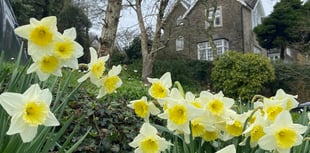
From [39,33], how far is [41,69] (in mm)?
112

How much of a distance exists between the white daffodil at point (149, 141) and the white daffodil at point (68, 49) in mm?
293

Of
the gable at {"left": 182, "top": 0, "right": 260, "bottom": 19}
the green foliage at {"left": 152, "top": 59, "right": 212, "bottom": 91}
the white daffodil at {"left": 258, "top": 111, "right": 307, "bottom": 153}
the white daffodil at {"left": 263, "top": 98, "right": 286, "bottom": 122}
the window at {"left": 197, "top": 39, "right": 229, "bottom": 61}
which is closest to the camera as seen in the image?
the white daffodil at {"left": 258, "top": 111, "right": 307, "bottom": 153}

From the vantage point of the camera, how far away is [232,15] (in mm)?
25391

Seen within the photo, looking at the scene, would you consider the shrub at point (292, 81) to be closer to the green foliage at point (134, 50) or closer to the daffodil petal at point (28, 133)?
the green foliage at point (134, 50)

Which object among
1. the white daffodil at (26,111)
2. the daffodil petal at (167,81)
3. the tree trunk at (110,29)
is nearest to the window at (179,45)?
the tree trunk at (110,29)

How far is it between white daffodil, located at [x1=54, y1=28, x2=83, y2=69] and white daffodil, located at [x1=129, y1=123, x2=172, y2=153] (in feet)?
0.96

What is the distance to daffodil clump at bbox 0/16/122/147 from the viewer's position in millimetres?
962

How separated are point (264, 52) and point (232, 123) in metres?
28.1

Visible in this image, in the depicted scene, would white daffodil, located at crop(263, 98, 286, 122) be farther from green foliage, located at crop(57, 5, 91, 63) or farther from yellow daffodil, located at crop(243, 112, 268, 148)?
green foliage, located at crop(57, 5, 91, 63)

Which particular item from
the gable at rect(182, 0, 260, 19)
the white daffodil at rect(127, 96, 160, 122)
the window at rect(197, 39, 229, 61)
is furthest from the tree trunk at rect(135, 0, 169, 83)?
the white daffodil at rect(127, 96, 160, 122)

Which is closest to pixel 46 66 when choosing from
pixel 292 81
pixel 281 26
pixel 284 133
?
pixel 284 133

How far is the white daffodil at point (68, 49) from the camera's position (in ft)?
3.65

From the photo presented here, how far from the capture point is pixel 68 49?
1135 mm

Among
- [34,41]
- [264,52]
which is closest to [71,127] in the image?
[34,41]
